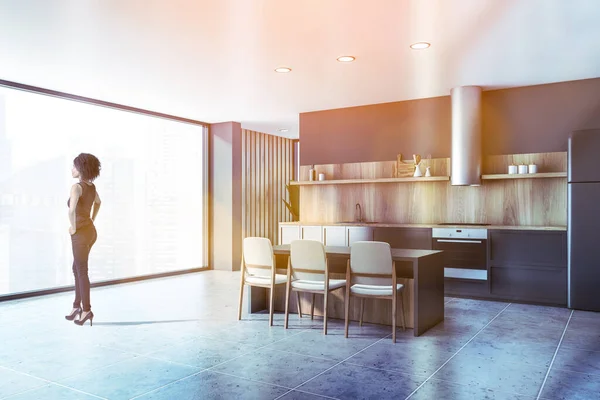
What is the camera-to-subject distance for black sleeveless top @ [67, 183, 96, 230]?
4703mm

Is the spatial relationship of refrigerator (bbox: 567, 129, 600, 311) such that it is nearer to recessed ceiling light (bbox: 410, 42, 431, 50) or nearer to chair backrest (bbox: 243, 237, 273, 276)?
recessed ceiling light (bbox: 410, 42, 431, 50)

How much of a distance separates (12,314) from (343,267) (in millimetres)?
3500

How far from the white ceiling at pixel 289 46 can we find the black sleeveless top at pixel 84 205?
136cm

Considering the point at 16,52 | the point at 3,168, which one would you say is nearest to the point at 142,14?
the point at 16,52

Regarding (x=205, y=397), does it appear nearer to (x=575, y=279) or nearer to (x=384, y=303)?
(x=384, y=303)

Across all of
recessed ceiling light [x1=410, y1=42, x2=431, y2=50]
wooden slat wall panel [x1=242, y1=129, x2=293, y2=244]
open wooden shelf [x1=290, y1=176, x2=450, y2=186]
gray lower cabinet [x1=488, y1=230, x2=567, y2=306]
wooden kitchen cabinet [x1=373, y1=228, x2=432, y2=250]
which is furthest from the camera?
wooden slat wall panel [x1=242, y1=129, x2=293, y2=244]

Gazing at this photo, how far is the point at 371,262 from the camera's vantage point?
166 inches

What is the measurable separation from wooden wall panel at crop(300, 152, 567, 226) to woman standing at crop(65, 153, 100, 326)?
3.77 metres

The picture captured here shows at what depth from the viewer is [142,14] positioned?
12.7 feet

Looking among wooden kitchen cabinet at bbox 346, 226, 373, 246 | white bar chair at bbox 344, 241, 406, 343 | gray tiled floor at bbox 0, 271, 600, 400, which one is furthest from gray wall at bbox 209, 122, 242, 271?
white bar chair at bbox 344, 241, 406, 343

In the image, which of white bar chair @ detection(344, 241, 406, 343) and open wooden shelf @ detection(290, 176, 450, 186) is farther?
open wooden shelf @ detection(290, 176, 450, 186)

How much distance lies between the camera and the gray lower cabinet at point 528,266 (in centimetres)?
555

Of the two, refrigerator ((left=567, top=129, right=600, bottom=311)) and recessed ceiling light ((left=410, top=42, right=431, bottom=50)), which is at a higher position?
recessed ceiling light ((left=410, top=42, right=431, bottom=50))

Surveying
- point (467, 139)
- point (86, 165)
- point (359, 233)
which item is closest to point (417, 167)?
point (467, 139)
